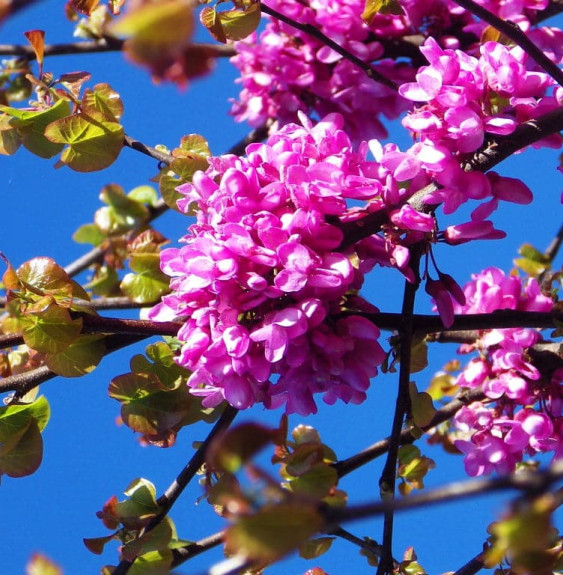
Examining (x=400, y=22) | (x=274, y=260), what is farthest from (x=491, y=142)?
(x=400, y=22)

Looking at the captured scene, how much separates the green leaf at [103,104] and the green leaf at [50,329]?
0.63 feet

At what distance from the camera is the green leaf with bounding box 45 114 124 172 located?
0.65 metres

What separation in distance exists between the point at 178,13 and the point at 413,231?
0.41 metres

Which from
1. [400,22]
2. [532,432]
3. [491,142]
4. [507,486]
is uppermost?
[400,22]

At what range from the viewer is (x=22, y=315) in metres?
0.56

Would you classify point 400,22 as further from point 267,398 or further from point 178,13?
point 178,13

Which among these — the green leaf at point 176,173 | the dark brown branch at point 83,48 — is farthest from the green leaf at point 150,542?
the dark brown branch at point 83,48

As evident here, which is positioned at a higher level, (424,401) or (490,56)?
(490,56)

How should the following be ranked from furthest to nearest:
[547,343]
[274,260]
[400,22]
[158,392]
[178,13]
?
[400,22], [547,343], [158,392], [274,260], [178,13]

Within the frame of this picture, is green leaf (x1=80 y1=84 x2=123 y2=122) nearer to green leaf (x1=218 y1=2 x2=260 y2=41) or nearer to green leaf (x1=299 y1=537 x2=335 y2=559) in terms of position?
green leaf (x1=218 y1=2 x2=260 y2=41)

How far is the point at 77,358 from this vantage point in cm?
60

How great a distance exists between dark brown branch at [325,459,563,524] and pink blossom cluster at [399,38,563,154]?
0.37 m

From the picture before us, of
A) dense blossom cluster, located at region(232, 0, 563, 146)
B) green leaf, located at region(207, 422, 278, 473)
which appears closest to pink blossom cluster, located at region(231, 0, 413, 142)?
dense blossom cluster, located at region(232, 0, 563, 146)

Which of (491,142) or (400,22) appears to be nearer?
(491,142)
